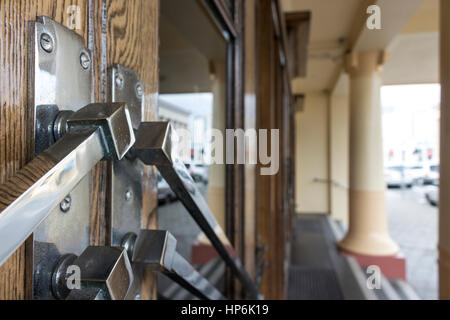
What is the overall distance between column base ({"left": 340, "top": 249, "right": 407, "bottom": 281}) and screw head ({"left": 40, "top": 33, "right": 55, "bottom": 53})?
101 inches

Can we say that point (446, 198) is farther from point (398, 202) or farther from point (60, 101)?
point (398, 202)

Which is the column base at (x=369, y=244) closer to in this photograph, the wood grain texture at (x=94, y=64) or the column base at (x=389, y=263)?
the column base at (x=389, y=263)

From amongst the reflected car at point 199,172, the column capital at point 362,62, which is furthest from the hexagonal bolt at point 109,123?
the column capital at point 362,62

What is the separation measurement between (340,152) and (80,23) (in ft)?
19.5

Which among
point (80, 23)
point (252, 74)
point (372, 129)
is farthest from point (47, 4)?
point (372, 129)

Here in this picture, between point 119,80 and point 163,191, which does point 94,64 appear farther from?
point 163,191

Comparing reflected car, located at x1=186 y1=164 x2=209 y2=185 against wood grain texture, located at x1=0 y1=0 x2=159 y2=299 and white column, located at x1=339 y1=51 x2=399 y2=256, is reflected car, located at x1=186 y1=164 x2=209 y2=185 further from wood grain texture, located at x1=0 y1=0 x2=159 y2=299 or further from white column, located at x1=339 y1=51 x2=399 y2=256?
white column, located at x1=339 y1=51 x2=399 y2=256

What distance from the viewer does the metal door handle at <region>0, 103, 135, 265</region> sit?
119mm

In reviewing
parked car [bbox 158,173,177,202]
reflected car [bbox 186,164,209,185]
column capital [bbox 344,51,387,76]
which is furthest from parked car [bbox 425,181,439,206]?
parked car [bbox 158,173,177,202]

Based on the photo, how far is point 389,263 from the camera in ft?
8.20

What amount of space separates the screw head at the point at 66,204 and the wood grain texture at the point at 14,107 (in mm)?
28

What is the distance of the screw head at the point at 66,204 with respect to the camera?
19cm

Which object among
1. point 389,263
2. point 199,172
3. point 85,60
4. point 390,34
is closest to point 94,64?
point 85,60
